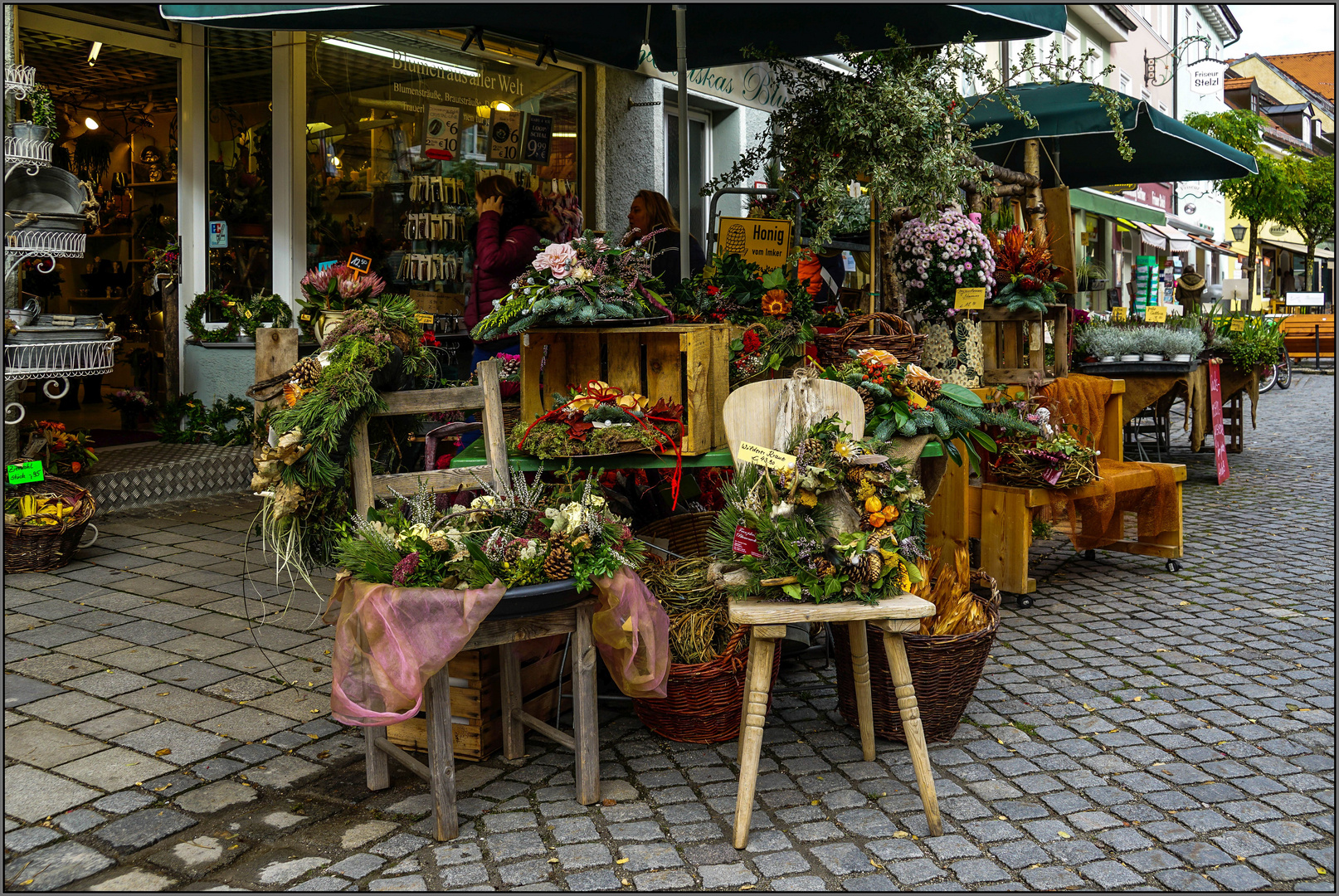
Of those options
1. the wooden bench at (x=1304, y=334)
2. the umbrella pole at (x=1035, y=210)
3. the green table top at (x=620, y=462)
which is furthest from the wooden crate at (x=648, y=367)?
the wooden bench at (x=1304, y=334)

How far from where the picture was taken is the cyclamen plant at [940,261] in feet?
19.9

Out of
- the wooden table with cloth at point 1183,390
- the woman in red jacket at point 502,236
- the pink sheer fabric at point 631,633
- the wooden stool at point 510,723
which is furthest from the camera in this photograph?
the wooden table with cloth at point 1183,390

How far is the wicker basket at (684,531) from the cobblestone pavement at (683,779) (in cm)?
66

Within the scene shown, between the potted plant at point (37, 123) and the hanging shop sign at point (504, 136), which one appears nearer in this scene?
the potted plant at point (37, 123)

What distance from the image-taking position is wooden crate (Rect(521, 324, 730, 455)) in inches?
149

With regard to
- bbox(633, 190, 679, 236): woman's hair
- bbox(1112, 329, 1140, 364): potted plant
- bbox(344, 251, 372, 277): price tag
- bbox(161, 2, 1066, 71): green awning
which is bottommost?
bbox(1112, 329, 1140, 364): potted plant

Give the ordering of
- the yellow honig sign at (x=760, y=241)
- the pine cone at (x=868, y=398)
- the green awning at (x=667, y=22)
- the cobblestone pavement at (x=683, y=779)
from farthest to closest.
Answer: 1. the yellow honig sign at (x=760, y=241)
2. the green awning at (x=667, y=22)
3. the pine cone at (x=868, y=398)
4. the cobblestone pavement at (x=683, y=779)

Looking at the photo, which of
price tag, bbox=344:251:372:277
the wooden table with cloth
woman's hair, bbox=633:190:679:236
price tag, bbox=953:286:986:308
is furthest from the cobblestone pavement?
the wooden table with cloth

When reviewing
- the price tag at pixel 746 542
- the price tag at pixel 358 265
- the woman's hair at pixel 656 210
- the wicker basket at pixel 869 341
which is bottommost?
the price tag at pixel 746 542

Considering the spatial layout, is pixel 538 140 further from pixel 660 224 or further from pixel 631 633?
pixel 631 633

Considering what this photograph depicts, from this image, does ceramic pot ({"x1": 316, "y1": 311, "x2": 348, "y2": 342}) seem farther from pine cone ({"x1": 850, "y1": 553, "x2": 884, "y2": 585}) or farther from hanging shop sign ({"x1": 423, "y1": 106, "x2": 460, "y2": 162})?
hanging shop sign ({"x1": 423, "y1": 106, "x2": 460, "y2": 162})

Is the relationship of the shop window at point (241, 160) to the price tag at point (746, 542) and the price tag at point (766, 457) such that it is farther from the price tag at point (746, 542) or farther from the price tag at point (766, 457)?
the price tag at point (746, 542)

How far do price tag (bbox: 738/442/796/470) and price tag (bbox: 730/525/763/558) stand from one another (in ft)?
0.65

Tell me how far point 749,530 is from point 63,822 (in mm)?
2047
